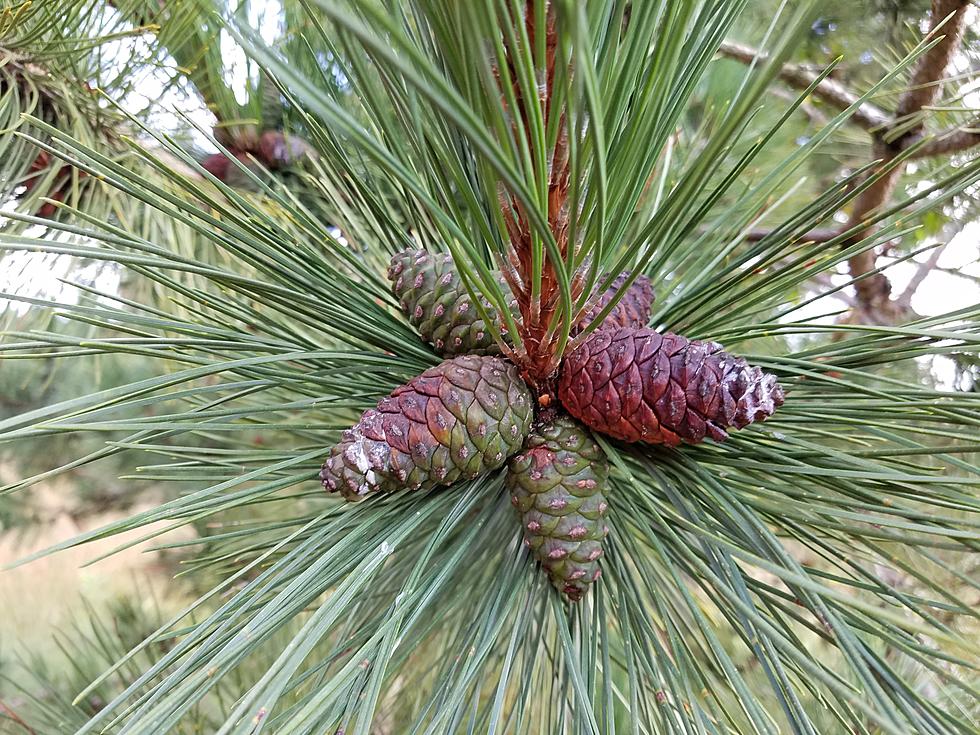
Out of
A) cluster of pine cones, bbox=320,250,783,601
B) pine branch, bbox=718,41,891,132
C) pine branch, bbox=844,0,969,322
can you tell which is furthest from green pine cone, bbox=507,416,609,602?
pine branch, bbox=718,41,891,132

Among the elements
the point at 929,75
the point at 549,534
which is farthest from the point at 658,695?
the point at 929,75

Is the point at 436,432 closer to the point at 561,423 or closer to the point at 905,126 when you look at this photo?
the point at 561,423

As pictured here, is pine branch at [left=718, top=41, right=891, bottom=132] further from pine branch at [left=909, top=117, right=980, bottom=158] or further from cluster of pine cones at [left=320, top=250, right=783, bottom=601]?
cluster of pine cones at [left=320, top=250, right=783, bottom=601]

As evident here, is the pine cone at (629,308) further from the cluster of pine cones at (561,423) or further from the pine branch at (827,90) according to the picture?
the pine branch at (827,90)

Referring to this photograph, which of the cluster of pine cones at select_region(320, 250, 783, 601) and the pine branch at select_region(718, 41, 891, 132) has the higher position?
the pine branch at select_region(718, 41, 891, 132)

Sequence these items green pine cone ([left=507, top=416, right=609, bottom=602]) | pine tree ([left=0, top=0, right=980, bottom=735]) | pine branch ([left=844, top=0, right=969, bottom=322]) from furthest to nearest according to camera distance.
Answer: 1. pine branch ([left=844, top=0, right=969, bottom=322])
2. green pine cone ([left=507, top=416, right=609, bottom=602])
3. pine tree ([left=0, top=0, right=980, bottom=735])

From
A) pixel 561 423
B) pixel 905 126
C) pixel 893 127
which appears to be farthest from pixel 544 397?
pixel 893 127
